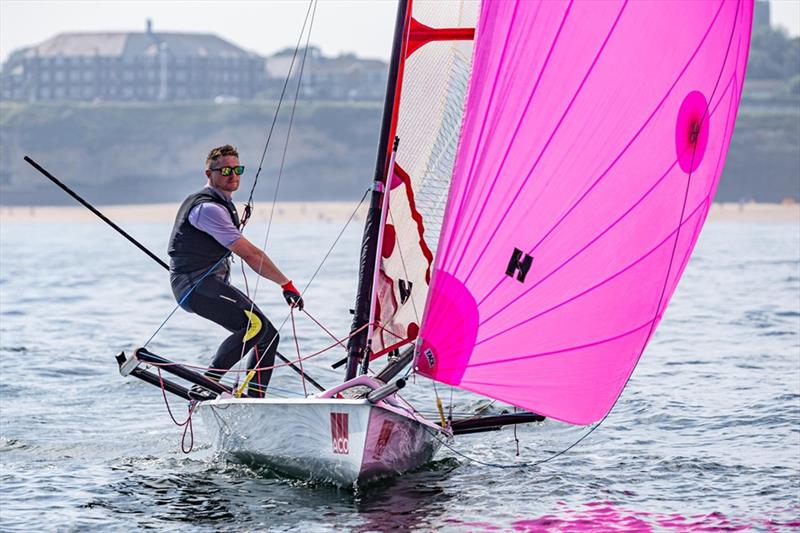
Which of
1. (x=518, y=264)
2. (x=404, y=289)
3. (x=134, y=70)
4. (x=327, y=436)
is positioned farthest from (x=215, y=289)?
(x=134, y=70)

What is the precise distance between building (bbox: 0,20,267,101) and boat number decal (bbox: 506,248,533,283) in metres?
112

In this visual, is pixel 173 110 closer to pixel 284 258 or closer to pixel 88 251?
pixel 88 251

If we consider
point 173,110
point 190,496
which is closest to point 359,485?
point 190,496

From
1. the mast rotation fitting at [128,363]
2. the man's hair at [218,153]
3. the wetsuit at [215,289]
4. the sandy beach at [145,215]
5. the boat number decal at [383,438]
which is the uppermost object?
the man's hair at [218,153]

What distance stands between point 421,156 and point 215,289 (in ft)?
5.11

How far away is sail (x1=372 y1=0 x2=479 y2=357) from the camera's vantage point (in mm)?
8062

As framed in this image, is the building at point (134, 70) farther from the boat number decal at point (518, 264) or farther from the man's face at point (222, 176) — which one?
the boat number decal at point (518, 264)

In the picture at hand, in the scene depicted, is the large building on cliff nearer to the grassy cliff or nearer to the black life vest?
the grassy cliff

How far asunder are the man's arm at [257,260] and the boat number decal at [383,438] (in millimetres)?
1227

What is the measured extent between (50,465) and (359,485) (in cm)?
259

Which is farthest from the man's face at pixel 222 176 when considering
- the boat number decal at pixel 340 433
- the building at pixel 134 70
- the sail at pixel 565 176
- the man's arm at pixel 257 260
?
the building at pixel 134 70

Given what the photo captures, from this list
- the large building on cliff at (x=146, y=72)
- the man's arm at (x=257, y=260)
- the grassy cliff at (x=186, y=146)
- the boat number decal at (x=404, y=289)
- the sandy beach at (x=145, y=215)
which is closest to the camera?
the man's arm at (x=257, y=260)

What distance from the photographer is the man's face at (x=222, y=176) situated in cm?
811

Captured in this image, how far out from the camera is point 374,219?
300 inches
